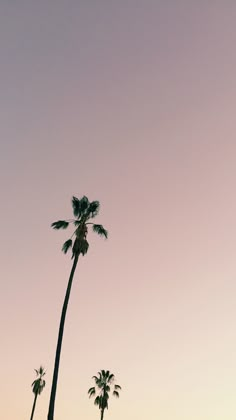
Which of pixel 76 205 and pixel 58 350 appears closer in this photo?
pixel 58 350

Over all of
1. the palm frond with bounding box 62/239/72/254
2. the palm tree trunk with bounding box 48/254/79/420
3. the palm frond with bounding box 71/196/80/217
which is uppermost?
the palm frond with bounding box 71/196/80/217

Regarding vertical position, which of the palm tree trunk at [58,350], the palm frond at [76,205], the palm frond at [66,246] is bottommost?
the palm tree trunk at [58,350]

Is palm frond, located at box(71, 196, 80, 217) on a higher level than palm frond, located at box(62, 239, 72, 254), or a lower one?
higher

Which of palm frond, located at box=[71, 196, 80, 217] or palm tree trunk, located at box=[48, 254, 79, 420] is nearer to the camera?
palm tree trunk, located at box=[48, 254, 79, 420]

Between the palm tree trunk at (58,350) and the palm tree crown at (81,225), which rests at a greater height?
the palm tree crown at (81,225)

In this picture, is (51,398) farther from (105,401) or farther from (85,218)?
(105,401)

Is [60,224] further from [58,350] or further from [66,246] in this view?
[58,350]

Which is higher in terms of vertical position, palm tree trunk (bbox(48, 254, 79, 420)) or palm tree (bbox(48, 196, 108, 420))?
palm tree (bbox(48, 196, 108, 420))

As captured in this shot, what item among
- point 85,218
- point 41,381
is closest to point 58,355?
point 85,218

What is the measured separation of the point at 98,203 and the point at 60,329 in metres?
12.5

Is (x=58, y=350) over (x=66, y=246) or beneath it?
beneath

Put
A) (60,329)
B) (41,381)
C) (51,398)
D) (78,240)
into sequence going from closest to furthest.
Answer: (51,398) → (60,329) → (78,240) → (41,381)

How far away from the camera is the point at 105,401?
71.2 metres

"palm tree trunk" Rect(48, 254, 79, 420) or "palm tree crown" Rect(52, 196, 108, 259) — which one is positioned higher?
"palm tree crown" Rect(52, 196, 108, 259)
